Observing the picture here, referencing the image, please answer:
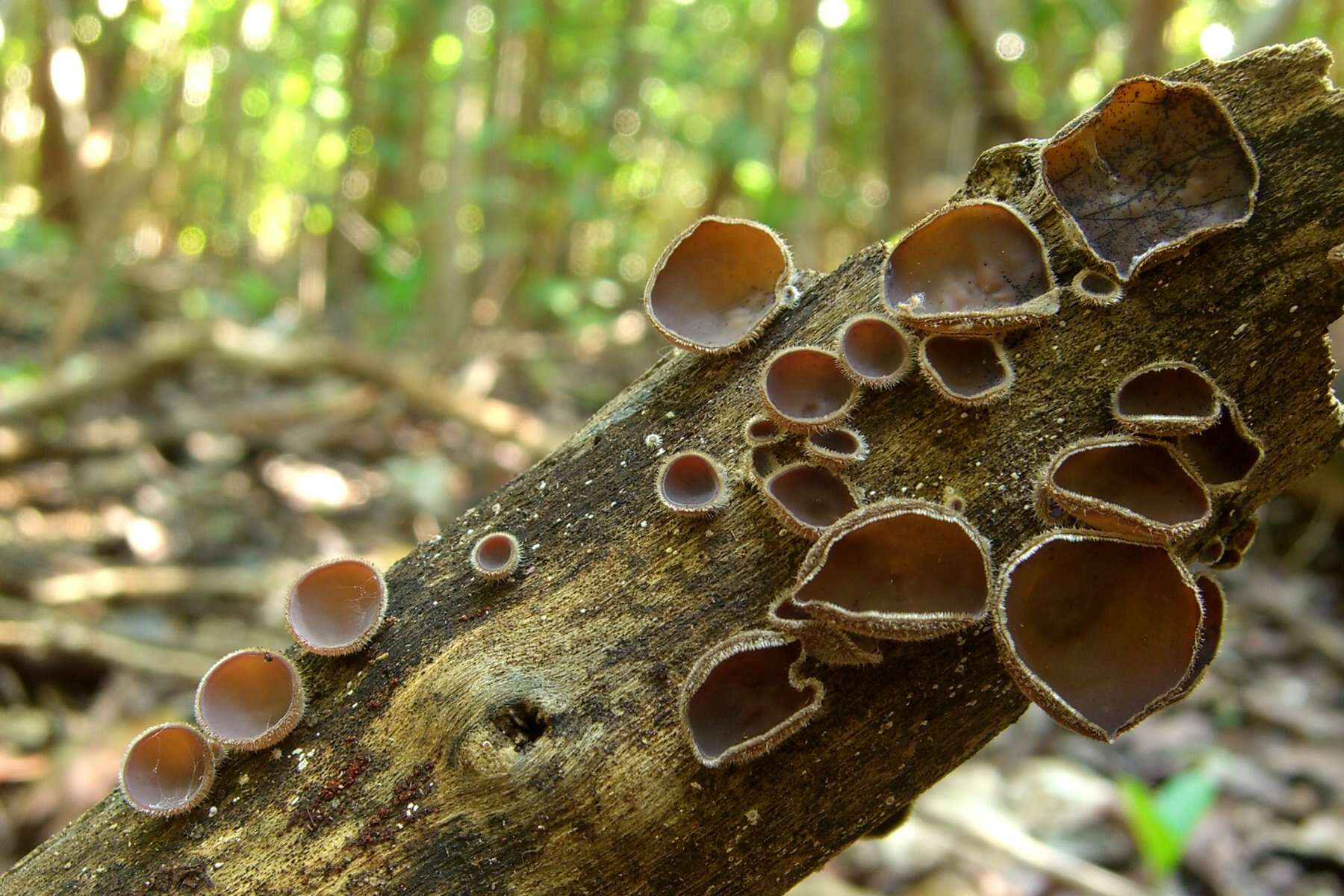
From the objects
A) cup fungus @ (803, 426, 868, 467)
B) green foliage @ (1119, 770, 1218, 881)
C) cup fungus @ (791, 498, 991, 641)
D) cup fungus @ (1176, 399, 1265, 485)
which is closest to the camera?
cup fungus @ (791, 498, 991, 641)

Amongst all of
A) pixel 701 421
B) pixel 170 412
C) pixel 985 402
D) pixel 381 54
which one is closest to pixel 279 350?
pixel 170 412

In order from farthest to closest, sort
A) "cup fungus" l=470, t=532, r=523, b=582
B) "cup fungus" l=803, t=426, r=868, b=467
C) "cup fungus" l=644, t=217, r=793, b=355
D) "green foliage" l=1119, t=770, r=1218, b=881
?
1. "green foliage" l=1119, t=770, r=1218, b=881
2. "cup fungus" l=644, t=217, r=793, b=355
3. "cup fungus" l=470, t=532, r=523, b=582
4. "cup fungus" l=803, t=426, r=868, b=467

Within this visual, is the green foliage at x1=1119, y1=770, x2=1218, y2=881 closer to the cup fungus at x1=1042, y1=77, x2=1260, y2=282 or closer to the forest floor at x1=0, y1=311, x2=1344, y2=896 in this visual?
the forest floor at x1=0, y1=311, x2=1344, y2=896

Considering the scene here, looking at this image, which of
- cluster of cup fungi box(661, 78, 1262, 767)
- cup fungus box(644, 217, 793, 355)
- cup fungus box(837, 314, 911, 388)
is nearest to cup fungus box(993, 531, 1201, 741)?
cluster of cup fungi box(661, 78, 1262, 767)

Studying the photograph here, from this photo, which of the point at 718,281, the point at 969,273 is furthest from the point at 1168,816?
the point at 718,281

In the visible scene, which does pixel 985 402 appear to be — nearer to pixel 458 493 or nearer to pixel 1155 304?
pixel 1155 304

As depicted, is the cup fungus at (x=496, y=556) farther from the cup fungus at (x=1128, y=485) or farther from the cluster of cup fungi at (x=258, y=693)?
the cup fungus at (x=1128, y=485)
